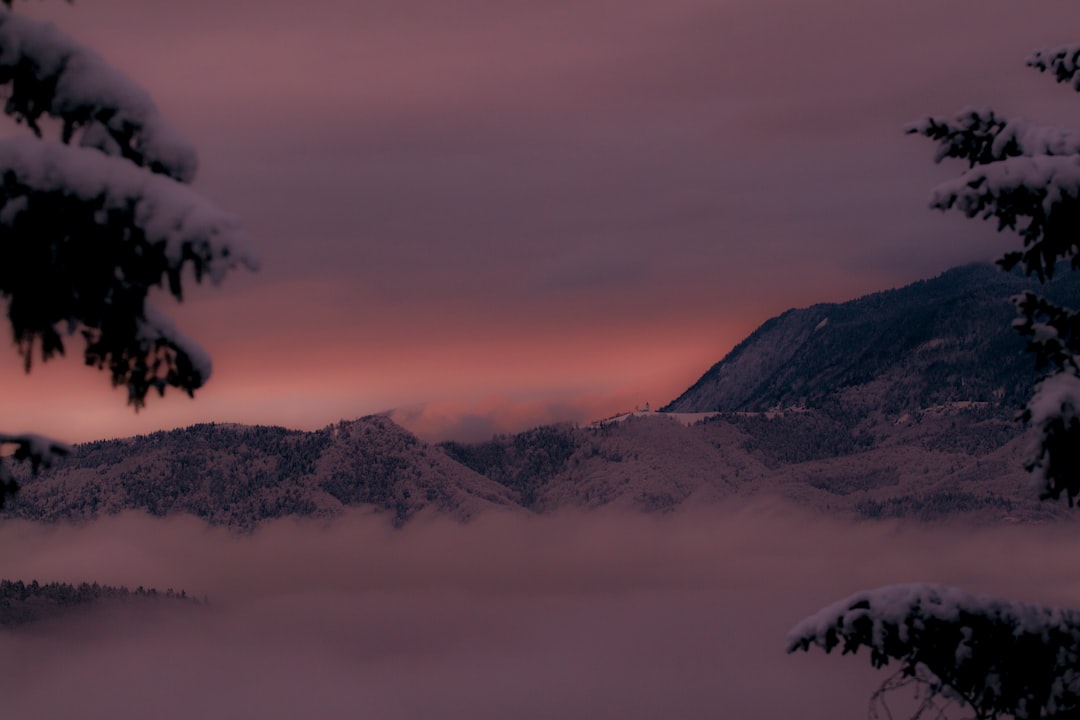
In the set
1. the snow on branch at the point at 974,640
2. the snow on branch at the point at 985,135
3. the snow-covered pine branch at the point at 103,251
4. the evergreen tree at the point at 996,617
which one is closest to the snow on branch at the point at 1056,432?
the evergreen tree at the point at 996,617

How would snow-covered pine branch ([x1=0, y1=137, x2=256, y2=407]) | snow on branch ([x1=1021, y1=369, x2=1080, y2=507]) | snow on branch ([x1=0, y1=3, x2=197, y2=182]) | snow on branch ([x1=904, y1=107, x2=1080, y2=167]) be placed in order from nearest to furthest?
snow-covered pine branch ([x1=0, y1=137, x2=256, y2=407])
snow on branch ([x1=0, y1=3, x2=197, y2=182])
snow on branch ([x1=1021, y1=369, x2=1080, y2=507])
snow on branch ([x1=904, y1=107, x2=1080, y2=167])

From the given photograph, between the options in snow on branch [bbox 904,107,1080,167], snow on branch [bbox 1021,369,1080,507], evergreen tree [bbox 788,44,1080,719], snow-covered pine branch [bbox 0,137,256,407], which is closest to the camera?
snow-covered pine branch [bbox 0,137,256,407]

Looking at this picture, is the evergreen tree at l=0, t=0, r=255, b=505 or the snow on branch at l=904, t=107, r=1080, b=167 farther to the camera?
the snow on branch at l=904, t=107, r=1080, b=167

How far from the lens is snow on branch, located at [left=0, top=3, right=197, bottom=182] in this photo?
10.2 meters

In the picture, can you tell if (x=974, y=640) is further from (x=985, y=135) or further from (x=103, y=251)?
(x=103, y=251)

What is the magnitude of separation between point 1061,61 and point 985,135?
158 cm

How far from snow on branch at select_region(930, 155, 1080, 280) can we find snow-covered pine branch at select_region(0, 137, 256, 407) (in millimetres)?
7162

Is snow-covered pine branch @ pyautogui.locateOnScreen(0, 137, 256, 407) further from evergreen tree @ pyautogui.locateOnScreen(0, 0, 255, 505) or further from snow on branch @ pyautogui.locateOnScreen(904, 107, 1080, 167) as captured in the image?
snow on branch @ pyautogui.locateOnScreen(904, 107, 1080, 167)

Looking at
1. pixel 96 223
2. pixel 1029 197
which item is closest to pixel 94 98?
pixel 96 223

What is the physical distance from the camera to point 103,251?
10156mm

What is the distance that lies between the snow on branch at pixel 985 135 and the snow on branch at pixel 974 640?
4.76 meters

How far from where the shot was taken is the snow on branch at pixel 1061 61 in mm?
14156

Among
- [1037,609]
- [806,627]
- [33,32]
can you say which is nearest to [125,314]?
[33,32]

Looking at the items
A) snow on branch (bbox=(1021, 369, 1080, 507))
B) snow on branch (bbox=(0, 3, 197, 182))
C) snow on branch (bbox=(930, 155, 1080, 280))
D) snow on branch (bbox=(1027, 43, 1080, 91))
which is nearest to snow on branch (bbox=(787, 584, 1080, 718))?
snow on branch (bbox=(1021, 369, 1080, 507))
